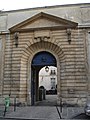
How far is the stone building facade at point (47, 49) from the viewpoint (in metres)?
16.3

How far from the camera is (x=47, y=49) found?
58.1 ft

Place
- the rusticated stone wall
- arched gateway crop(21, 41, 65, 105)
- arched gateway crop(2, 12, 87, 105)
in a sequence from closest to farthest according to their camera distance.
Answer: the rusticated stone wall, arched gateway crop(2, 12, 87, 105), arched gateway crop(21, 41, 65, 105)

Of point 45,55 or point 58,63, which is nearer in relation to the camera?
point 58,63

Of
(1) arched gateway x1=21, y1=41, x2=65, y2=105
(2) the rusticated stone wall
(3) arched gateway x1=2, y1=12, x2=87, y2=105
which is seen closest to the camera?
(2) the rusticated stone wall

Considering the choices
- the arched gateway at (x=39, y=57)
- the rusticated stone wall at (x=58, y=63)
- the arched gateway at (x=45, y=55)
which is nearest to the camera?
the rusticated stone wall at (x=58, y=63)

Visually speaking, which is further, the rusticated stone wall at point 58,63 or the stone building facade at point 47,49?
the stone building facade at point 47,49

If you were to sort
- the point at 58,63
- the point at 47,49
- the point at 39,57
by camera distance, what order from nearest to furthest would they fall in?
the point at 58,63 → the point at 47,49 → the point at 39,57

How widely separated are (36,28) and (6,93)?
216 inches

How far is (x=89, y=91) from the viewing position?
16.0m

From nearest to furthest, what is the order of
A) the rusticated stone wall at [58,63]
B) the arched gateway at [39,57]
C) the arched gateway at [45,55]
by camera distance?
the rusticated stone wall at [58,63]
the arched gateway at [45,55]
the arched gateway at [39,57]

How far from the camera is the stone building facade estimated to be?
16.3 meters

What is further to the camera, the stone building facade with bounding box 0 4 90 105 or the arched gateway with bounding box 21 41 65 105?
the arched gateway with bounding box 21 41 65 105

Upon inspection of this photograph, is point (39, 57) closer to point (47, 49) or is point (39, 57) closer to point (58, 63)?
point (47, 49)

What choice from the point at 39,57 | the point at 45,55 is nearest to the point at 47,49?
the point at 45,55
